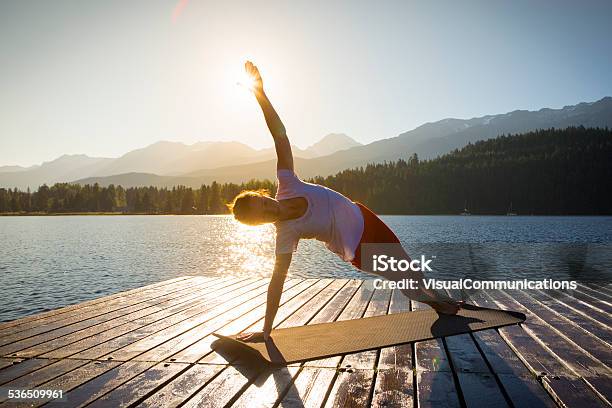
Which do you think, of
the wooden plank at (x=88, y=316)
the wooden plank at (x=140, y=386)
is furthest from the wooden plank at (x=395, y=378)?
the wooden plank at (x=88, y=316)

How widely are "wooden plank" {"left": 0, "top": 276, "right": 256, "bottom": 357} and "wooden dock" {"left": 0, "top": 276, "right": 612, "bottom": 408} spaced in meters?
0.01

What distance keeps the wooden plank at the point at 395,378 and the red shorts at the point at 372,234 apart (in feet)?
2.93

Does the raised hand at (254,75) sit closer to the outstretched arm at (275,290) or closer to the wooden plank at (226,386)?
the outstretched arm at (275,290)

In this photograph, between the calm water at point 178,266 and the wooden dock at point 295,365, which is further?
the calm water at point 178,266

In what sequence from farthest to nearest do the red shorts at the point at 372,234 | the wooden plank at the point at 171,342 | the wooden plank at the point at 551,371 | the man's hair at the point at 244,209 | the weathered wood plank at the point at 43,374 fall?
the red shorts at the point at 372,234
the wooden plank at the point at 171,342
the man's hair at the point at 244,209
the weathered wood plank at the point at 43,374
the wooden plank at the point at 551,371

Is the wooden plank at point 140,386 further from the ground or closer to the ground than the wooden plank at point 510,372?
further from the ground

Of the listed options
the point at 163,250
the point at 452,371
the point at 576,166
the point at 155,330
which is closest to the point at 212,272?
Result: the point at 163,250

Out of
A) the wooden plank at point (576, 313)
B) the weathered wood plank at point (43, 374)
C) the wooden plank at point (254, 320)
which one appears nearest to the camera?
the weathered wood plank at point (43, 374)

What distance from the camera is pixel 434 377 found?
11.3ft

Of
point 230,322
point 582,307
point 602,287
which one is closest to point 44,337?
point 230,322

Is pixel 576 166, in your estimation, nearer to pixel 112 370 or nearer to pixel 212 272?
pixel 212 272

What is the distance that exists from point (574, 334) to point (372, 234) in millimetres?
2321

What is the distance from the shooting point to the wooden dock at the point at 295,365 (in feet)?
10.1

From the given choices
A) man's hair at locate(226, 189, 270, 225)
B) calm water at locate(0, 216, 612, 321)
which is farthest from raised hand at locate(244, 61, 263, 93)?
calm water at locate(0, 216, 612, 321)
